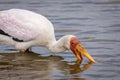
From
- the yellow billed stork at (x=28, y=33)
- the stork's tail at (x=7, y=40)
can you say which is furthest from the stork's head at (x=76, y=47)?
the stork's tail at (x=7, y=40)

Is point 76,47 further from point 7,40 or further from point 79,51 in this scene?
point 7,40

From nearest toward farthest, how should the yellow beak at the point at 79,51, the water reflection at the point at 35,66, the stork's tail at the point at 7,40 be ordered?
1. the water reflection at the point at 35,66
2. the yellow beak at the point at 79,51
3. the stork's tail at the point at 7,40

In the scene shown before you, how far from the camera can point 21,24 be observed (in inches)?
481

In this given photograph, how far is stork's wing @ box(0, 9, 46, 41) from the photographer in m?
12.1

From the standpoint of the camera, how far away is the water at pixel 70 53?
34.4 feet

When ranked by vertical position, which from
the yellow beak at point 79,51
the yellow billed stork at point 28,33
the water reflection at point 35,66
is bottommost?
the water reflection at point 35,66

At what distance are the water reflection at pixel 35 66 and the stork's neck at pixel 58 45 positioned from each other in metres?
0.16

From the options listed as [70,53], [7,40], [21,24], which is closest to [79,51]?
[70,53]

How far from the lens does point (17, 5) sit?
16.4 m

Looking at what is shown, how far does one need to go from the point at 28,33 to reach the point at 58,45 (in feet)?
2.22

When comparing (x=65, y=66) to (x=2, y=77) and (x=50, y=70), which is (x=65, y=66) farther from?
(x=2, y=77)

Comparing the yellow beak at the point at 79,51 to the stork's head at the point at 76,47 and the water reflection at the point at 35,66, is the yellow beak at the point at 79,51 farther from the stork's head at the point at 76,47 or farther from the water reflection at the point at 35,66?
the water reflection at the point at 35,66

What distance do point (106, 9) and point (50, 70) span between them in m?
5.43

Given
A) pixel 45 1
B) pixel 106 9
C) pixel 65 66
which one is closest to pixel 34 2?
pixel 45 1
